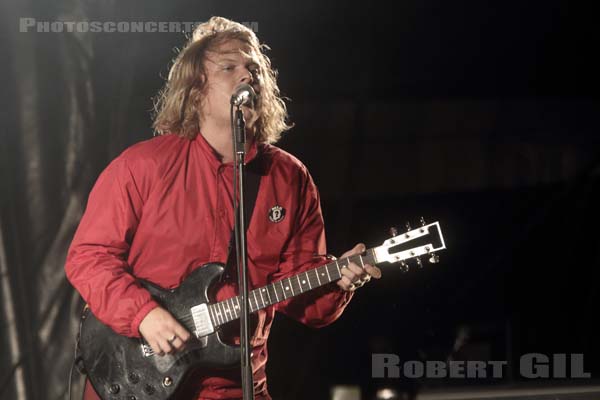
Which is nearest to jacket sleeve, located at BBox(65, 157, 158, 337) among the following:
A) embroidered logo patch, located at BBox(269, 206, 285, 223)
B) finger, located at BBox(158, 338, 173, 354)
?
finger, located at BBox(158, 338, 173, 354)

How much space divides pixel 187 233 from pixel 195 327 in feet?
1.30

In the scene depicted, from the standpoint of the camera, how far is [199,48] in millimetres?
3252

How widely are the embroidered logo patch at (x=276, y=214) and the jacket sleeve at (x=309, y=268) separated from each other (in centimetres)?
9

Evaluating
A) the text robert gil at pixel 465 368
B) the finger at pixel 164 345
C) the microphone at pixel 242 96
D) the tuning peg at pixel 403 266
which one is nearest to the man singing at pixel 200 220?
the finger at pixel 164 345

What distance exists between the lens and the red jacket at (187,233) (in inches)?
115

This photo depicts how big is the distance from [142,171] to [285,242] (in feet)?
2.10

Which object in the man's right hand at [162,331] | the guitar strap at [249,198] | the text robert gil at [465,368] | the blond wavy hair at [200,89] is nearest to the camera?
the man's right hand at [162,331]

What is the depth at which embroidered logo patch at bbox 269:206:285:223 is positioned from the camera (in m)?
3.03

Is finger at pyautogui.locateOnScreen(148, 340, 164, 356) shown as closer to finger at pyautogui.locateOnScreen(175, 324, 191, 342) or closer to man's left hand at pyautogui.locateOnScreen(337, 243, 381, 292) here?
finger at pyautogui.locateOnScreen(175, 324, 191, 342)

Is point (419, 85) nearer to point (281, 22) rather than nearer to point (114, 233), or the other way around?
point (281, 22)

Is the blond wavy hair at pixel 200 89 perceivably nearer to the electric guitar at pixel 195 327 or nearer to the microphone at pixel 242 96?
the electric guitar at pixel 195 327

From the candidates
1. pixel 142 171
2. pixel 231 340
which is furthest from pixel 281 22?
pixel 231 340

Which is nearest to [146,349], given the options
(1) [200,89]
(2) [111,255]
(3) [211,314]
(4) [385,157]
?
(3) [211,314]

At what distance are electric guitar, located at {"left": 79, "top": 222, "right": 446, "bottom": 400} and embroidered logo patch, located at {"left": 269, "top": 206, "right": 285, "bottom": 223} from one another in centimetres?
28
